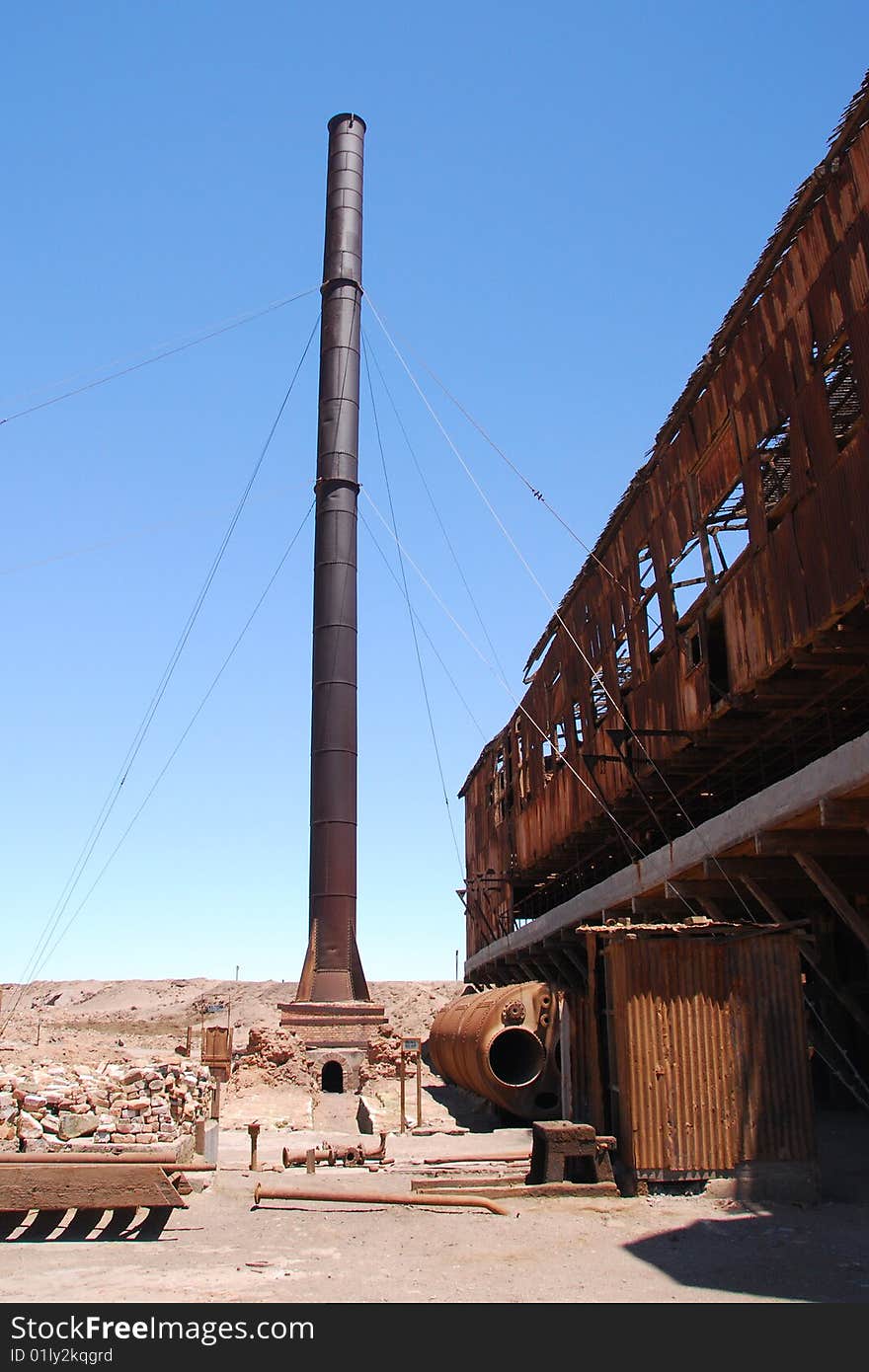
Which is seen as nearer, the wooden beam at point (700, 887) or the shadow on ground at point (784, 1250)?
the shadow on ground at point (784, 1250)

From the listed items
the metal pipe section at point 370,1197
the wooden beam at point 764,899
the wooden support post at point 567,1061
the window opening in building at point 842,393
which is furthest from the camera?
the wooden support post at point 567,1061

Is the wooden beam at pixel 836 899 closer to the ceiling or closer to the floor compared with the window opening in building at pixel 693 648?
closer to the floor

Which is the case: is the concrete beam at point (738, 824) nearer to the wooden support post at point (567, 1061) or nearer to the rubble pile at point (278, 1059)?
the wooden support post at point (567, 1061)

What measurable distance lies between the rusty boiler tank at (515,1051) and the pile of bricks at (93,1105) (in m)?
4.79

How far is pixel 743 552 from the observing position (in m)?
12.8

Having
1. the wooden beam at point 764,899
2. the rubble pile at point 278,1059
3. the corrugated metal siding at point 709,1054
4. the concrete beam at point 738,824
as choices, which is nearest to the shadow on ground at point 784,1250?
the corrugated metal siding at point 709,1054

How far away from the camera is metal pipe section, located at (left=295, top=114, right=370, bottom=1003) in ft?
99.7

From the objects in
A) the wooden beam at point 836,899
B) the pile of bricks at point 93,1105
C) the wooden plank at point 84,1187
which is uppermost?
the wooden beam at point 836,899

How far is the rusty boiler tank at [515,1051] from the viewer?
1691 centimetres

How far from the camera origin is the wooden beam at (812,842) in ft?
38.7

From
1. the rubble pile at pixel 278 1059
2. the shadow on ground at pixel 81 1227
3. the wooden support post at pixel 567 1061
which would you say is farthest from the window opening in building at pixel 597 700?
the rubble pile at pixel 278 1059

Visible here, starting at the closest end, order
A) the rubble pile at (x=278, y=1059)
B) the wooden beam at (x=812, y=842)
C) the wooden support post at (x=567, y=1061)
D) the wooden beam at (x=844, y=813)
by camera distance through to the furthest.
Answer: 1. the wooden beam at (x=844, y=813)
2. the wooden beam at (x=812, y=842)
3. the wooden support post at (x=567, y=1061)
4. the rubble pile at (x=278, y=1059)
